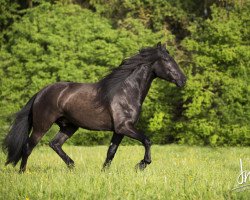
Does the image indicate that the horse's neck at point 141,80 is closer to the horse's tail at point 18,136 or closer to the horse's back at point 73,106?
the horse's back at point 73,106

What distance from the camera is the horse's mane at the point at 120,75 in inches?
364

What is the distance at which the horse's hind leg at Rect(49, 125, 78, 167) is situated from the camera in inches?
386

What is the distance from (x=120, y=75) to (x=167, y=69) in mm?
917

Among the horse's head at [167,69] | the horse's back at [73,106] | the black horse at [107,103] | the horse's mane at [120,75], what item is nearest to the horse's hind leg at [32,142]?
the black horse at [107,103]

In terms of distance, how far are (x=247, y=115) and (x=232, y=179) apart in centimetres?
1527

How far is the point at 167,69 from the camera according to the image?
9414mm

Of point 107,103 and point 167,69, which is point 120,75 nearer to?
point 107,103

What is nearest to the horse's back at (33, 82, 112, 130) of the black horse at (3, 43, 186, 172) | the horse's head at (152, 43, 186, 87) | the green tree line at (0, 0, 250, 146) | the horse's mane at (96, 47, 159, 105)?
the black horse at (3, 43, 186, 172)

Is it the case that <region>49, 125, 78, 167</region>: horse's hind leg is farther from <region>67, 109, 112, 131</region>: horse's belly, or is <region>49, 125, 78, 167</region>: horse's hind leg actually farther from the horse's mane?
the horse's mane

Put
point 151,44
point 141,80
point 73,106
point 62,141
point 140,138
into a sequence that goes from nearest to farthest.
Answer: point 140,138
point 141,80
point 73,106
point 62,141
point 151,44

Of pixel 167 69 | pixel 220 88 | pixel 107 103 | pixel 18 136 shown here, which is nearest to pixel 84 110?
pixel 107 103

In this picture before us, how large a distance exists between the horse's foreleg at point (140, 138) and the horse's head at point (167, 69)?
50.3 inches

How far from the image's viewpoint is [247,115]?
877 inches

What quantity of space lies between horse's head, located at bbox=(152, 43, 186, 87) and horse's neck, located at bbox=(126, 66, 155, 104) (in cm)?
18
